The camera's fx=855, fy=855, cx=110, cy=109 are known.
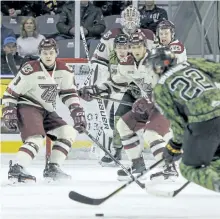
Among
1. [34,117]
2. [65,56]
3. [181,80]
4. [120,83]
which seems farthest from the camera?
[65,56]

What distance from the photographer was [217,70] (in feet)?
11.8

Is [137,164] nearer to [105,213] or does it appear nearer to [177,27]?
[105,213]

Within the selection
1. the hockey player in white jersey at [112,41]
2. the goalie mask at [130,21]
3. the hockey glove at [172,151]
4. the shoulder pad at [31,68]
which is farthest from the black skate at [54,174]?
the hockey glove at [172,151]

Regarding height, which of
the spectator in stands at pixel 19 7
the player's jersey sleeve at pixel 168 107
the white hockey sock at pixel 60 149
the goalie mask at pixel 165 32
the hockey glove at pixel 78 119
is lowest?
the spectator in stands at pixel 19 7

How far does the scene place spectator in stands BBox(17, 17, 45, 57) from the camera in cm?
701

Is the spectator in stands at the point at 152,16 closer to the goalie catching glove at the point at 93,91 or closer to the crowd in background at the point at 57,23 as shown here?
the crowd in background at the point at 57,23

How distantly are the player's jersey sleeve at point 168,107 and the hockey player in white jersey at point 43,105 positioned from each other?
1.50 meters

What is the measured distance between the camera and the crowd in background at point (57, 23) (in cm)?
692

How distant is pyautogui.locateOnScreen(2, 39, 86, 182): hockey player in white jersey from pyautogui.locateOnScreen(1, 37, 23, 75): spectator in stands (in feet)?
4.98

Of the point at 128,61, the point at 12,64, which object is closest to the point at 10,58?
the point at 12,64

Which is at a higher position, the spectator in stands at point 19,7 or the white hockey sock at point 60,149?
the white hockey sock at point 60,149

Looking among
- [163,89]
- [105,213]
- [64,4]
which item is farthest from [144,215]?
[64,4]

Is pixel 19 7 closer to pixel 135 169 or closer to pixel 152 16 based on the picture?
pixel 152 16

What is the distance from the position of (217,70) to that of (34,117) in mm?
1695
